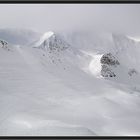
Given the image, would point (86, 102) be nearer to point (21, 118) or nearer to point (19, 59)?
point (21, 118)

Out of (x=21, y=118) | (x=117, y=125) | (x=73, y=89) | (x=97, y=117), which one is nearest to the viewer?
(x=21, y=118)

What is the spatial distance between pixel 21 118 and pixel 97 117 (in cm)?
212

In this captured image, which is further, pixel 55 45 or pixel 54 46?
pixel 55 45

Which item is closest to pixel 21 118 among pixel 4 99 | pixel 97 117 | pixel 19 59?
pixel 4 99

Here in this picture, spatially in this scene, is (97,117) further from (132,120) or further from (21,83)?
(21,83)

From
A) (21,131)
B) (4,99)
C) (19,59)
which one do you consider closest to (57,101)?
(4,99)

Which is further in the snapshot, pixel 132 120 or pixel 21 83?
pixel 21 83

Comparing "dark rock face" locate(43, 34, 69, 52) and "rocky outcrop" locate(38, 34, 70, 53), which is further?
"dark rock face" locate(43, 34, 69, 52)

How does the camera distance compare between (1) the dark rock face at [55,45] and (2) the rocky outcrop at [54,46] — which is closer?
(2) the rocky outcrop at [54,46]

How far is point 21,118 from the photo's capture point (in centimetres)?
677

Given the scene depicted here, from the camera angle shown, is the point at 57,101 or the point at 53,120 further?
the point at 57,101

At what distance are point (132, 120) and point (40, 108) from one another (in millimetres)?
2426

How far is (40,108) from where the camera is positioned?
25.5ft

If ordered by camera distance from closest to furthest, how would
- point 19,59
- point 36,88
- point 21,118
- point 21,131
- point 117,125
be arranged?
point 21,131 → point 21,118 → point 117,125 → point 36,88 → point 19,59
